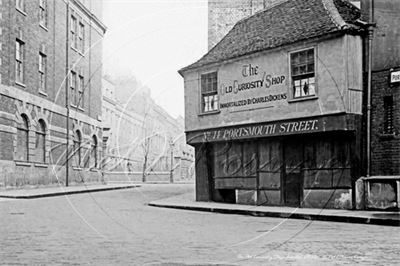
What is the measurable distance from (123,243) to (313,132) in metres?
10.2

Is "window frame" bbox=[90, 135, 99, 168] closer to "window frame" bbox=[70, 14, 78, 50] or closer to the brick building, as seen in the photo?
the brick building

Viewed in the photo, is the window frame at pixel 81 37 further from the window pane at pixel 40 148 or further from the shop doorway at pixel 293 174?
the shop doorway at pixel 293 174

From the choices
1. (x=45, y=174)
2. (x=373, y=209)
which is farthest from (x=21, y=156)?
(x=373, y=209)

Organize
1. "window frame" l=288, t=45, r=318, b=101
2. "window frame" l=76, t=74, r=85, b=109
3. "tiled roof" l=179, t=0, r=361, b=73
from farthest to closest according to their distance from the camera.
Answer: "window frame" l=76, t=74, r=85, b=109, "tiled roof" l=179, t=0, r=361, b=73, "window frame" l=288, t=45, r=318, b=101

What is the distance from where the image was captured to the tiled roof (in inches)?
773

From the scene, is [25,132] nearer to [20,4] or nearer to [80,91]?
[20,4]

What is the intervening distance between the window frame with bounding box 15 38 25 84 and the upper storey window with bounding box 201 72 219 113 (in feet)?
34.8

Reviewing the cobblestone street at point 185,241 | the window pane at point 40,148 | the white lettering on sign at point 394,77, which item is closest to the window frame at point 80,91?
the window pane at point 40,148

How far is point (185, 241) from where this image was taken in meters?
10.7

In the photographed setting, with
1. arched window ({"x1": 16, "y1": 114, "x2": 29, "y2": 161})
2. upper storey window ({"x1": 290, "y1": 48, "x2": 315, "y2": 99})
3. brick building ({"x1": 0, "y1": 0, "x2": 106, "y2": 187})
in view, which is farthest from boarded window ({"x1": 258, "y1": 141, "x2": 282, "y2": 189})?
arched window ({"x1": 16, "y1": 114, "x2": 29, "y2": 161})

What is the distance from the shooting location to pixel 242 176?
2203cm

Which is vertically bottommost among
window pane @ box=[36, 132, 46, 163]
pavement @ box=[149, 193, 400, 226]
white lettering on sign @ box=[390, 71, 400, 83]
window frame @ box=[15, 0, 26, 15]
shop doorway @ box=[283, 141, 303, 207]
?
pavement @ box=[149, 193, 400, 226]

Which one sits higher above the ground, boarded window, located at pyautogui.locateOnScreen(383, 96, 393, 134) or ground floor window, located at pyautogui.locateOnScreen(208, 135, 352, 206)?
boarded window, located at pyautogui.locateOnScreen(383, 96, 393, 134)

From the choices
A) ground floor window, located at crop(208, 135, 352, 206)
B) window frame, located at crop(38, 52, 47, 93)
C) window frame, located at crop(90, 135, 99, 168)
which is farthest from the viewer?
window frame, located at crop(90, 135, 99, 168)
